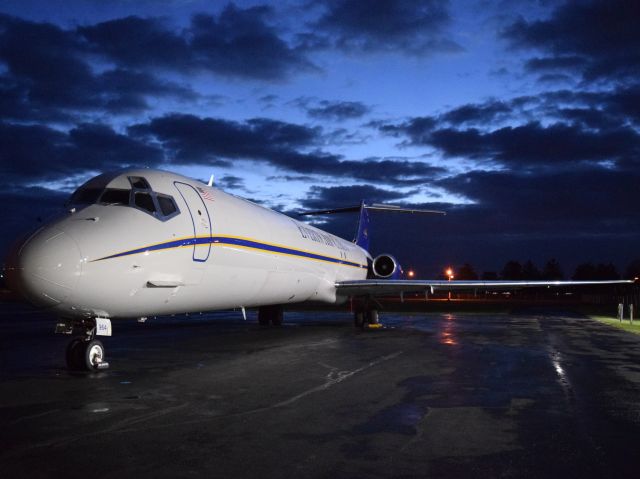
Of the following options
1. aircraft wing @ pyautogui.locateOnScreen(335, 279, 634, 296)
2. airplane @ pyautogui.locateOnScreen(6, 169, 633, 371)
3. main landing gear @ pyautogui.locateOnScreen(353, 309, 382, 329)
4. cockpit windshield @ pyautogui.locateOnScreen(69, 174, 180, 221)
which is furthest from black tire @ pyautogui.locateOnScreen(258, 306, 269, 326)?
cockpit windshield @ pyautogui.locateOnScreen(69, 174, 180, 221)

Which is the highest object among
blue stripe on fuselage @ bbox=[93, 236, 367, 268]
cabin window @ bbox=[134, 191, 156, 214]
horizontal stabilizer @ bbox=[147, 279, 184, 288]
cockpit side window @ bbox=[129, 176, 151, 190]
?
cockpit side window @ bbox=[129, 176, 151, 190]

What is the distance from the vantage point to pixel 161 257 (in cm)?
911

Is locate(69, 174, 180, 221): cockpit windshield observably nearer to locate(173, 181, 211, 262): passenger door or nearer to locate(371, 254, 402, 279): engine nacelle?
locate(173, 181, 211, 262): passenger door

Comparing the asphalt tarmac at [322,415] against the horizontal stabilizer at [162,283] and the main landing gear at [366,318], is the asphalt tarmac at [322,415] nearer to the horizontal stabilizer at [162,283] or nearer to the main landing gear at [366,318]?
the horizontal stabilizer at [162,283]

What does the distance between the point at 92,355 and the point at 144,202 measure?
8.14 feet

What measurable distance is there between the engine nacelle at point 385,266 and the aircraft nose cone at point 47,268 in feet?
54.5

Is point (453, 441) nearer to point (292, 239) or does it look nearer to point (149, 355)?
point (149, 355)

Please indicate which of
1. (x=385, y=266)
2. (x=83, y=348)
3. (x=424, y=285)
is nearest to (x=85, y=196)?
(x=83, y=348)

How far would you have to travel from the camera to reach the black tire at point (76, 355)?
8.80 metres

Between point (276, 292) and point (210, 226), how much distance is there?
172 inches

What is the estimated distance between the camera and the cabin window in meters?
9.29

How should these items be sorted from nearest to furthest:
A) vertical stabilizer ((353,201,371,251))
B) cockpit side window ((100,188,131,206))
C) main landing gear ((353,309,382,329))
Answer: cockpit side window ((100,188,131,206))
main landing gear ((353,309,382,329))
vertical stabilizer ((353,201,371,251))

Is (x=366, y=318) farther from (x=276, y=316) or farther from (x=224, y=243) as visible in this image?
(x=224, y=243)

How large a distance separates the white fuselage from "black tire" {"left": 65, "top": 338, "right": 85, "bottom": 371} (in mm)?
762
